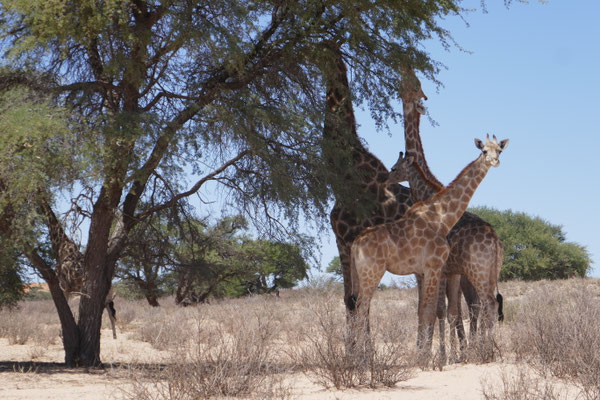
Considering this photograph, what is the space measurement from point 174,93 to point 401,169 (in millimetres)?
5145

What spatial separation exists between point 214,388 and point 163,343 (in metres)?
8.99

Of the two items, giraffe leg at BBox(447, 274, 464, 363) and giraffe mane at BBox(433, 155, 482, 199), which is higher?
giraffe mane at BBox(433, 155, 482, 199)

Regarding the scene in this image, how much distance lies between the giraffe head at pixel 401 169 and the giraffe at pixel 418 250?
137 cm

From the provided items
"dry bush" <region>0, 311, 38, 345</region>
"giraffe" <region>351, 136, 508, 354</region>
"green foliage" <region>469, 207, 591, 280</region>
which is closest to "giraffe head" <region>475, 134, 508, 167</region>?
"giraffe" <region>351, 136, 508, 354</region>

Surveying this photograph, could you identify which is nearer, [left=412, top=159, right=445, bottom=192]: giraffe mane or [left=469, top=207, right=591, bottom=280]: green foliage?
[left=412, top=159, right=445, bottom=192]: giraffe mane

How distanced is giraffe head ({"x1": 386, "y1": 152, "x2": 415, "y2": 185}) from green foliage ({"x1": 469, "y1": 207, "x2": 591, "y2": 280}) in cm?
2389

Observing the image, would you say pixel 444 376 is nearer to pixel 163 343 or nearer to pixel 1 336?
pixel 163 343

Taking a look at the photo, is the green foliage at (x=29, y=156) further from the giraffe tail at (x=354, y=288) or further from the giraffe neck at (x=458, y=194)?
the giraffe neck at (x=458, y=194)

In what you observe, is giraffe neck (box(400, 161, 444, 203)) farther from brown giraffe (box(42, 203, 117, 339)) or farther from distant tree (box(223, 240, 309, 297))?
distant tree (box(223, 240, 309, 297))

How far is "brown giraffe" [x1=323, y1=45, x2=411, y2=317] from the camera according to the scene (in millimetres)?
12805

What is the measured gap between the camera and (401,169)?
40.9 ft

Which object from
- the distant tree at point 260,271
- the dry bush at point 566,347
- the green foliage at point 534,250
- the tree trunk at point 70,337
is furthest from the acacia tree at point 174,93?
the green foliage at point 534,250

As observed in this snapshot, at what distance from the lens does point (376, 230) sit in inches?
432

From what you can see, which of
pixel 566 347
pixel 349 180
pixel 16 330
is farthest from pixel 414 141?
pixel 16 330
